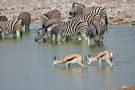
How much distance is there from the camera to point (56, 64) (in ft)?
50.6

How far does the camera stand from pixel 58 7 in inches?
1417

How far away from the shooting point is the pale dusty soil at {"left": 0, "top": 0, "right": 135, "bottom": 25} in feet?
107

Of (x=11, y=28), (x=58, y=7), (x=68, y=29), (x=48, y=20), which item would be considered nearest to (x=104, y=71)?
(x=68, y=29)

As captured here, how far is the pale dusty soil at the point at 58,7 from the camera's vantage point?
32.5 meters

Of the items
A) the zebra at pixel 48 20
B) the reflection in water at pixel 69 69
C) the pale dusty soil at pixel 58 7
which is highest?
the zebra at pixel 48 20

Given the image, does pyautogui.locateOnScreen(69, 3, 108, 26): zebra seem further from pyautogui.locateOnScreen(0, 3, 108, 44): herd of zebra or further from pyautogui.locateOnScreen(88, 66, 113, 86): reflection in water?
pyautogui.locateOnScreen(88, 66, 113, 86): reflection in water

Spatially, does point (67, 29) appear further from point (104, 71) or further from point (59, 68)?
point (104, 71)

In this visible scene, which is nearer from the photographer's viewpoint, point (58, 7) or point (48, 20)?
point (48, 20)

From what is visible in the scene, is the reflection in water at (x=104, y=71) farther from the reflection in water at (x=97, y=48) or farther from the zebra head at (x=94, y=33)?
the zebra head at (x=94, y=33)

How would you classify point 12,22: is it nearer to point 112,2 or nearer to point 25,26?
point 25,26

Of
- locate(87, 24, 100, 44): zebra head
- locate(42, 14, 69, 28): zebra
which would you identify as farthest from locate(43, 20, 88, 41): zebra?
locate(42, 14, 69, 28): zebra

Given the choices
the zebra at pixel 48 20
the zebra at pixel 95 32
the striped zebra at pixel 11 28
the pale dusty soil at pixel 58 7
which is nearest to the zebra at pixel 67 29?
the zebra at pixel 95 32

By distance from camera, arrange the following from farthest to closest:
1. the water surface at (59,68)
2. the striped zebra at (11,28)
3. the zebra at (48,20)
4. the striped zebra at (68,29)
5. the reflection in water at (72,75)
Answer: the zebra at (48,20) → the striped zebra at (11,28) → the striped zebra at (68,29) → the water surface at (59,68) → the reflection in water at (72,75)

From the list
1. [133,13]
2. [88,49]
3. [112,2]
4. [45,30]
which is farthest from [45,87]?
[112,2]
